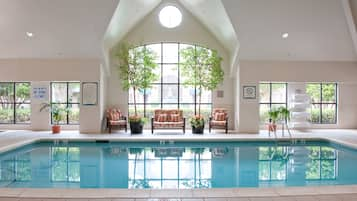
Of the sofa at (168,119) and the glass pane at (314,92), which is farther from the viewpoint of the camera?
the glass pane at (314,92)

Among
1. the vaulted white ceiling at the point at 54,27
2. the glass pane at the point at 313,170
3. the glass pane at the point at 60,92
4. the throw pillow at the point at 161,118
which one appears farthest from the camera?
the glass pane at the point at 60,92

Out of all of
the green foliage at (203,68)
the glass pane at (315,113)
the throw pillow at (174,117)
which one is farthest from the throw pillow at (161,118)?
the glass pane at (315,113)

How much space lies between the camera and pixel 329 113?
41.3 feet

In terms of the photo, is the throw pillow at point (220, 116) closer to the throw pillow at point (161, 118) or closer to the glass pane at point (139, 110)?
the throw pillow at point (161, 118)

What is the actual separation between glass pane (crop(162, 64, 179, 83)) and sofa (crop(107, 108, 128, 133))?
2.08 meters

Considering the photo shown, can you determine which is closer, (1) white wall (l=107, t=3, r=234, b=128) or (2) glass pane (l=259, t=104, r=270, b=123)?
(1) white wall (l=107, t=3, r=234, b=128)

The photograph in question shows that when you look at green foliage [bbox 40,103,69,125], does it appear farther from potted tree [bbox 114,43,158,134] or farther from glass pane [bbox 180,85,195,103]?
glass pane [bbox 180,85,195,103]

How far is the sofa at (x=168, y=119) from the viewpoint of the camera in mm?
11023

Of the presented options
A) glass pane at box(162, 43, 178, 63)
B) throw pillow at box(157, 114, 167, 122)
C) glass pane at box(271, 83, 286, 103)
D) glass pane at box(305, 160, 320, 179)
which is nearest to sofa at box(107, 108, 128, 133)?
throw pillow at box(157, 114, 167, 122)

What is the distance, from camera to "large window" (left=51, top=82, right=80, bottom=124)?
38.7 ft

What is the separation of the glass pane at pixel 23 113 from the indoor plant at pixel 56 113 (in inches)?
24.6

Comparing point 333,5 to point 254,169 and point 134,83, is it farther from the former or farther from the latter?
point 134,83

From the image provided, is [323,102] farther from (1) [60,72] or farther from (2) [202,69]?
(1) [60,72]

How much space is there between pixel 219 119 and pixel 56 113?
5.19 meters
